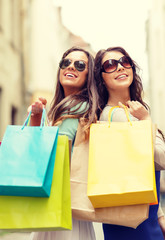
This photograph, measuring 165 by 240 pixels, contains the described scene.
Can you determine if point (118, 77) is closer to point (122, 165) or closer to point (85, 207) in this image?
point (122, 165)

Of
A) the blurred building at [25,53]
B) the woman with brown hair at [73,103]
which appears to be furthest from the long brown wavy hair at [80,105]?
the blurred building at [25,53]

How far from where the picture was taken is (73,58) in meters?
2.50

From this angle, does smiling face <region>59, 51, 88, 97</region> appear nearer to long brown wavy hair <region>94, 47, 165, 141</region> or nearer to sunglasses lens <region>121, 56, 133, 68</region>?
long brown wavy hair <region>94, 47, 165, 141</region>

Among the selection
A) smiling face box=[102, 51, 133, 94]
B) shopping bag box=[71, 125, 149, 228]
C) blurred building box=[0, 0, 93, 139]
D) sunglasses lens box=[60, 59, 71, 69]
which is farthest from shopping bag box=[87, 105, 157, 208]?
blurred building box=[0, 0, 93, 139]

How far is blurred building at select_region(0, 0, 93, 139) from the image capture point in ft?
40.8

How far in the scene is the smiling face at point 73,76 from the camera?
245 cm

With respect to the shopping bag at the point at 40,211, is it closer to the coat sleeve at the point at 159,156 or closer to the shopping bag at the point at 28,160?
the shopping bag at the point at 28,160

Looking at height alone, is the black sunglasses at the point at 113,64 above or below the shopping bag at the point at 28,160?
above

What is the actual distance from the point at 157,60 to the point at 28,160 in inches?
776

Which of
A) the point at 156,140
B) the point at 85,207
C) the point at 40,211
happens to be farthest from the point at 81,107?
the point at 40,211

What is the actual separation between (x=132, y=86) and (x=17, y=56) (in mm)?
11772

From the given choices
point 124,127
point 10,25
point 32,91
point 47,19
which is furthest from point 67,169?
point 47,19

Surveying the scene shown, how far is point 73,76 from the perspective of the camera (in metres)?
2.46

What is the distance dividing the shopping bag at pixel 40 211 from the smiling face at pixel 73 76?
68 cm
